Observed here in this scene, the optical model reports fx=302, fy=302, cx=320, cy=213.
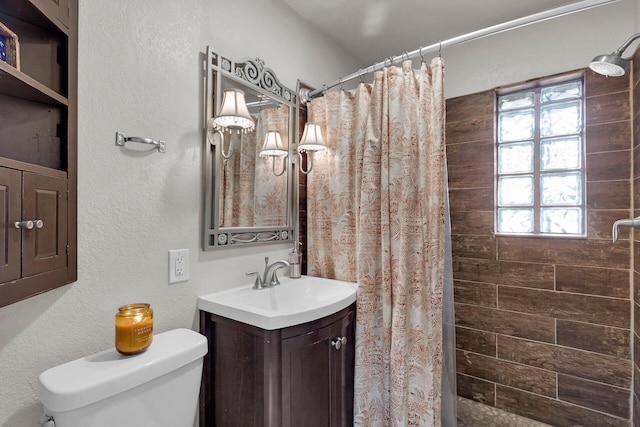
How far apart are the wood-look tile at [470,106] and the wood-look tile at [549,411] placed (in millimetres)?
1831

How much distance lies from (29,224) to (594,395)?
2661 mm

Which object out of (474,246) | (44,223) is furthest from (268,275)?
(474,246)

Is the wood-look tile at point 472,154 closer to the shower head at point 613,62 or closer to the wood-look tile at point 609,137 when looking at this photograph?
the wood-look tile at point 609,137

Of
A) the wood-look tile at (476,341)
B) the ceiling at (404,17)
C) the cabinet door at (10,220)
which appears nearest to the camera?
the cabinet door at (10,220)

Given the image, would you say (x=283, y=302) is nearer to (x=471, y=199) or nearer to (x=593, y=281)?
(x=471, y=199)

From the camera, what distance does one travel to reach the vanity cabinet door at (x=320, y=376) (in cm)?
114

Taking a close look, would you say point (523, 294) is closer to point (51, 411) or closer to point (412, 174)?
point (412, 174)

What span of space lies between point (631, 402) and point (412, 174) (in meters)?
1.74

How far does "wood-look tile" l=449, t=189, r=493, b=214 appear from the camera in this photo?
2039 millimetres

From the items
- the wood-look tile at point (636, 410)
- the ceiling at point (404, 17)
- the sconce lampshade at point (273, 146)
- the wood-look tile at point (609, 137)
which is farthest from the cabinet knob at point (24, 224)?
the wood-look tile at point (636, 410)

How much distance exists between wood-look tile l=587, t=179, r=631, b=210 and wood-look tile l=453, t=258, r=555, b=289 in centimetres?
44

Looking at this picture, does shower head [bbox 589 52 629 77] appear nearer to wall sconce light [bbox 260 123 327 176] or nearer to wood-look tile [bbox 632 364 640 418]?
wall sconce light [bbox 260 123 327 176]

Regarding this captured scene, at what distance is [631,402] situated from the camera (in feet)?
5.39

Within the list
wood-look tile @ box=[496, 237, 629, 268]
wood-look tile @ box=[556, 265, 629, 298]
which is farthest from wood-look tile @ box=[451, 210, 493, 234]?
wood-look tile @ box=[556, 265, 629, 298]
